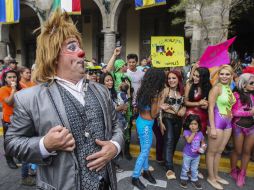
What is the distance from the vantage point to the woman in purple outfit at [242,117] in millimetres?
3449

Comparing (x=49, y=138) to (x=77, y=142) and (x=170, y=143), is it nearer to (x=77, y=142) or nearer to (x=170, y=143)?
(x=77, y=142)

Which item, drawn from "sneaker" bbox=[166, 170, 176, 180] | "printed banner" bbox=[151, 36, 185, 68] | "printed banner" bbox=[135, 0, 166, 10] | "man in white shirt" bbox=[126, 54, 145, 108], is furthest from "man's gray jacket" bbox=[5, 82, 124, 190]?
"printed banner" bbox=[135, 0, 166, 10]

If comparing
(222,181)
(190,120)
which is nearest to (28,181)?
(190,120)

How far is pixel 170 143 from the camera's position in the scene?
12.1 ft

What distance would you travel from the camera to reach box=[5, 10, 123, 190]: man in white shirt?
52.0 inches

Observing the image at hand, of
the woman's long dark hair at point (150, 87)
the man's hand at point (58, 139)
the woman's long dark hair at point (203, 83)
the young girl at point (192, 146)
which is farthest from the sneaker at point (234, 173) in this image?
the man's hand at point (58, 139)

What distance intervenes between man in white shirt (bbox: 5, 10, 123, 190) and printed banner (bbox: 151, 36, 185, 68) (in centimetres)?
363

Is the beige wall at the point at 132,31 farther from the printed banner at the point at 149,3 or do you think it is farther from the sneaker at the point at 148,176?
the sneaker at the point at 148,176

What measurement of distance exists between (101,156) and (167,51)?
4.08m

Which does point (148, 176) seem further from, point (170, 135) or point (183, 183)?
point (170, 135)

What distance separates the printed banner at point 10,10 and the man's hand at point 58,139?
36.4 feet

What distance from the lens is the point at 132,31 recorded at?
44.0 feet

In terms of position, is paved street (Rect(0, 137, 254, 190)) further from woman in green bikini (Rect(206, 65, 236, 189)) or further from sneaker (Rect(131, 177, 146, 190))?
woman in green bikini (Rect(206, 65, 236, 189))

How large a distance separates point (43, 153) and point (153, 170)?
9.70 ft
